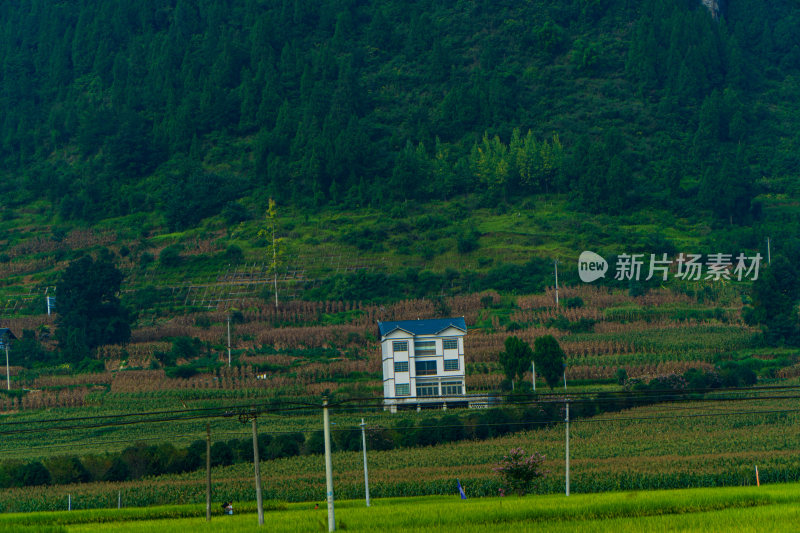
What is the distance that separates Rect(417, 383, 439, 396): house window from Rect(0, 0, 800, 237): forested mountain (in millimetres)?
45853

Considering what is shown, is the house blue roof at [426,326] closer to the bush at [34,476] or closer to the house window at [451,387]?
the house window at [451,387]

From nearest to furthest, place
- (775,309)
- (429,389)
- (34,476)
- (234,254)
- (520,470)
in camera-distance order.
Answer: (520,470) < (34,476) < (429,389) < (775,309) < (234,254)

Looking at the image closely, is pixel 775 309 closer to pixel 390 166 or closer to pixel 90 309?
pixel 90 309

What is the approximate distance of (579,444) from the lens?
52219 mm

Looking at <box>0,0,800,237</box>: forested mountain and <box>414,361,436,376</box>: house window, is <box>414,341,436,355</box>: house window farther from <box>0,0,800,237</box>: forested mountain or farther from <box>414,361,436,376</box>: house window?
<box>0,0,800,237</box>: forested mountain

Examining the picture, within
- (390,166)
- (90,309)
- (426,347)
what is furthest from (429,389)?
(390,166)

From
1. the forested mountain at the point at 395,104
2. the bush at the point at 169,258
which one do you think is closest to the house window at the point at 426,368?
the bush at the point at 169,258

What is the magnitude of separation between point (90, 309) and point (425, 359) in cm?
3001

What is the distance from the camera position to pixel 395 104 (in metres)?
136

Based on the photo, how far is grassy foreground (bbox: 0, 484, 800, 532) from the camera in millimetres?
29203

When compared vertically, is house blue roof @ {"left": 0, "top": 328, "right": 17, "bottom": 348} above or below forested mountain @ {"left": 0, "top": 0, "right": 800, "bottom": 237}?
below

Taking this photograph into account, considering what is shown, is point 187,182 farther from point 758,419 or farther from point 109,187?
point 758,419

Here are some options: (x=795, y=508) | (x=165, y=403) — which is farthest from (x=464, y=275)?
(x=795, y=508)

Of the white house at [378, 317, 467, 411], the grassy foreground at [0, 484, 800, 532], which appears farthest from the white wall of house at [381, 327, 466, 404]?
the grassy foreground at [0, 484, 800, 532]
